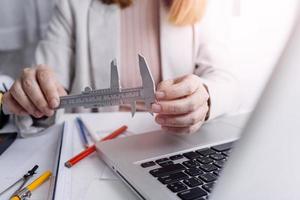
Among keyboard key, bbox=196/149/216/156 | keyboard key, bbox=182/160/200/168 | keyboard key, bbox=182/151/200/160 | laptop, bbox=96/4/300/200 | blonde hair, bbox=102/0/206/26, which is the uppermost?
blonde hair, bbox=102/0/206/26

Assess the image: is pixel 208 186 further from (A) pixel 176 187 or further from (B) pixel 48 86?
(B) pixel 48 86

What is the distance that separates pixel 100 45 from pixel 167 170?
0.50 meters

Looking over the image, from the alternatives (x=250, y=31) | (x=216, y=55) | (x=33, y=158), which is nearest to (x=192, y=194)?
(x=33, y=158)

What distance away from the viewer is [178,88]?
15.5 inches

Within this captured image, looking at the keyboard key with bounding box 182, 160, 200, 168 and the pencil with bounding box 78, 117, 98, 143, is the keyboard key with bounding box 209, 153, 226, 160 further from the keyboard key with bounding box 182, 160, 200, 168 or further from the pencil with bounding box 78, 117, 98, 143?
the pencil with bounding box 78, 117, 98, 143

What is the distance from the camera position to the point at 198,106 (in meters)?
0.43

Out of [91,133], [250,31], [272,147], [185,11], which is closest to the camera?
[272,147]

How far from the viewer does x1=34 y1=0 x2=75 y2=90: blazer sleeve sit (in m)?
0.74

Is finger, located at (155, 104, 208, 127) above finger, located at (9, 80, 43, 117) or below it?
below

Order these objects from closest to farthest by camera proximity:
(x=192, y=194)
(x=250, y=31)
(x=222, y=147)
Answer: (x=192, y=194) < (x=222, y=147) < (x=250, y=31)

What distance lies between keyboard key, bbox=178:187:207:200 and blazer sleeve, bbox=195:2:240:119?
317 mm

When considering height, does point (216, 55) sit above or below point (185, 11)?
below

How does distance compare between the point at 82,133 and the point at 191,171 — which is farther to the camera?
the point at 82,133

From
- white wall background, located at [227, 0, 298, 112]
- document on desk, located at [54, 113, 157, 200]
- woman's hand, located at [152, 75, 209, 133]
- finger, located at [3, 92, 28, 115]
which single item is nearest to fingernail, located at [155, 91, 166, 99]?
woman's hand, located at [152, 75, 209, 133]
